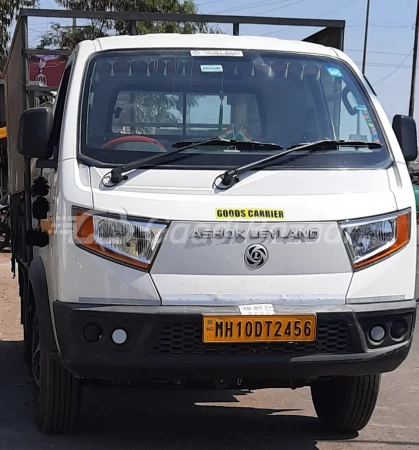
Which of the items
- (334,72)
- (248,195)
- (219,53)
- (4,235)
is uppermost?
(219,53)

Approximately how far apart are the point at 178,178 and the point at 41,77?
265 cm

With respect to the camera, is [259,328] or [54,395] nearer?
[259,328]

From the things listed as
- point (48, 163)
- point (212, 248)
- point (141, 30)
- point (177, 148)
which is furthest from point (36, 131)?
point (141, 30)

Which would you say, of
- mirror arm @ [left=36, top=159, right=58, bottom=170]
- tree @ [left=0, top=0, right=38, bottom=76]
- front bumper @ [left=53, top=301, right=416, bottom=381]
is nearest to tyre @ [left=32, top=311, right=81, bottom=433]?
front bumper @ [left=53, top=301, right=416, bottom=381]

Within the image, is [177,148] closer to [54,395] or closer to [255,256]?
[255,256]

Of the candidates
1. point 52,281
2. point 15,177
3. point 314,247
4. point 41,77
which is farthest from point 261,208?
point 15,177

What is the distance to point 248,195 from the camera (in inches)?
171

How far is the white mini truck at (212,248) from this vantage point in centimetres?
414

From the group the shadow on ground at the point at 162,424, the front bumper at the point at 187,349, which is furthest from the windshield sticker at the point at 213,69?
the shadow on ground at the point at 162,424

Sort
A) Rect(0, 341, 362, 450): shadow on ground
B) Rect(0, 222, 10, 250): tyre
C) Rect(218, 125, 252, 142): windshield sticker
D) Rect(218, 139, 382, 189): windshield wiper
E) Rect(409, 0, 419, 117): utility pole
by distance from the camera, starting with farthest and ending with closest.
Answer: Rect(409, 0, 419, 117): utility pole → Rect(0, 222, 10, 250): tyre → Rect(0, 341, 362, 450): shadow on ground → Rect(218, 125, 252, 142): windshield sticker → Rect(218, 139, 382, 189): windshield wiper

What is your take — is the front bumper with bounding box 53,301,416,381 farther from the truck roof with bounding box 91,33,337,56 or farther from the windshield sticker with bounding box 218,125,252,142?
the truck roof with bounding box 91,33,337,56

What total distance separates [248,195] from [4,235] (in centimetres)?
1366

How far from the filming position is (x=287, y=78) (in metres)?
5.10

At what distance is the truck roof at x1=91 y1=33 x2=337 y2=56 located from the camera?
5.07 metres
